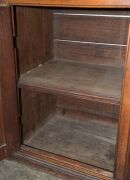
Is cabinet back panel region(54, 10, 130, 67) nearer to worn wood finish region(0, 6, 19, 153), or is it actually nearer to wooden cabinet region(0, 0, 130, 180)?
wooden cabinet region(0, 0, 130, 180)

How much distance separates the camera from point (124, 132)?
3.51ft

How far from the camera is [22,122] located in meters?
1.45

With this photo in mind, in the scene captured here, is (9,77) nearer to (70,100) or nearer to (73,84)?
(73,84)

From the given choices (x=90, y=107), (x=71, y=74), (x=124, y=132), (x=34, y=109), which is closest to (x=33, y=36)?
(x=71, y=74)

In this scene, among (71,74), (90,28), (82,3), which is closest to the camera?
(82,3)

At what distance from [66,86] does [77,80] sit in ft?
0.35

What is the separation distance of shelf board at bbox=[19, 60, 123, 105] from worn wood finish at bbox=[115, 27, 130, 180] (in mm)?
82

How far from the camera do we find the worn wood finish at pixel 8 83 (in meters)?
1.16

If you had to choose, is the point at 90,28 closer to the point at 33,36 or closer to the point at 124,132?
the point at 33,36

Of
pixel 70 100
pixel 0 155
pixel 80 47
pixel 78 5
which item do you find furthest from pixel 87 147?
pixel 78 5

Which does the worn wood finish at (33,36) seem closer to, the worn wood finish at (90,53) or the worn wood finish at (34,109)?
the worn wood finish at (90,53)

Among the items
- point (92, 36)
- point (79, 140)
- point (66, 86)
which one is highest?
point (92, 36)

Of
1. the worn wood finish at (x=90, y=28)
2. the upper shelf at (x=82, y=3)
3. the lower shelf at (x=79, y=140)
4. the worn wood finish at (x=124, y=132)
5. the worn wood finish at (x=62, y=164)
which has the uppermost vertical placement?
the upper shelf at (x=82, y=3)

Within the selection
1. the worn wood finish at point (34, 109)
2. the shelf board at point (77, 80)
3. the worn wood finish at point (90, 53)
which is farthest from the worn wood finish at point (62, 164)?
the worn wood finish at point (90, 53)
